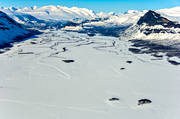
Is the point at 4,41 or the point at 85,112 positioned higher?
the point at 4,41

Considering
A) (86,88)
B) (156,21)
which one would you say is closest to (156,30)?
(156,21)

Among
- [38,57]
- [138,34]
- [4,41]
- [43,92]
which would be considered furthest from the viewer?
[138,34]

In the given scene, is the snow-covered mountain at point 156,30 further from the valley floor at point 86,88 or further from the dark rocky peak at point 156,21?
the valley floor at point 86,88

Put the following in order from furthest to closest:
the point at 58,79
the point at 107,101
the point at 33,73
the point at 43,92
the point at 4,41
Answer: the point at 4,41
the point at 33,73
the point at 58,79
the point at 43,92
the point at 107,101

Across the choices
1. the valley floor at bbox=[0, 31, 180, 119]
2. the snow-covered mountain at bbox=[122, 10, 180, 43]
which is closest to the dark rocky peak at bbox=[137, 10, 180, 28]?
the snow-covered mountain at bbox=[122, 10, 180, 43]

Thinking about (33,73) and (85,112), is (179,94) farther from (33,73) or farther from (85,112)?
(33,73)

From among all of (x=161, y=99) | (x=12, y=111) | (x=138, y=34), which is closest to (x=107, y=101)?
(x=161, y=99)

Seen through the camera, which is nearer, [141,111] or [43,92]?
[141,111]

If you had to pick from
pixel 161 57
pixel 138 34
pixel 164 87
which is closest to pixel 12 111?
pixel 164 87

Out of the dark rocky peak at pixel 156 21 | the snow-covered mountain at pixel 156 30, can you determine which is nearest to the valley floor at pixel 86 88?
the snow-covered mountain at pixel 156 30
